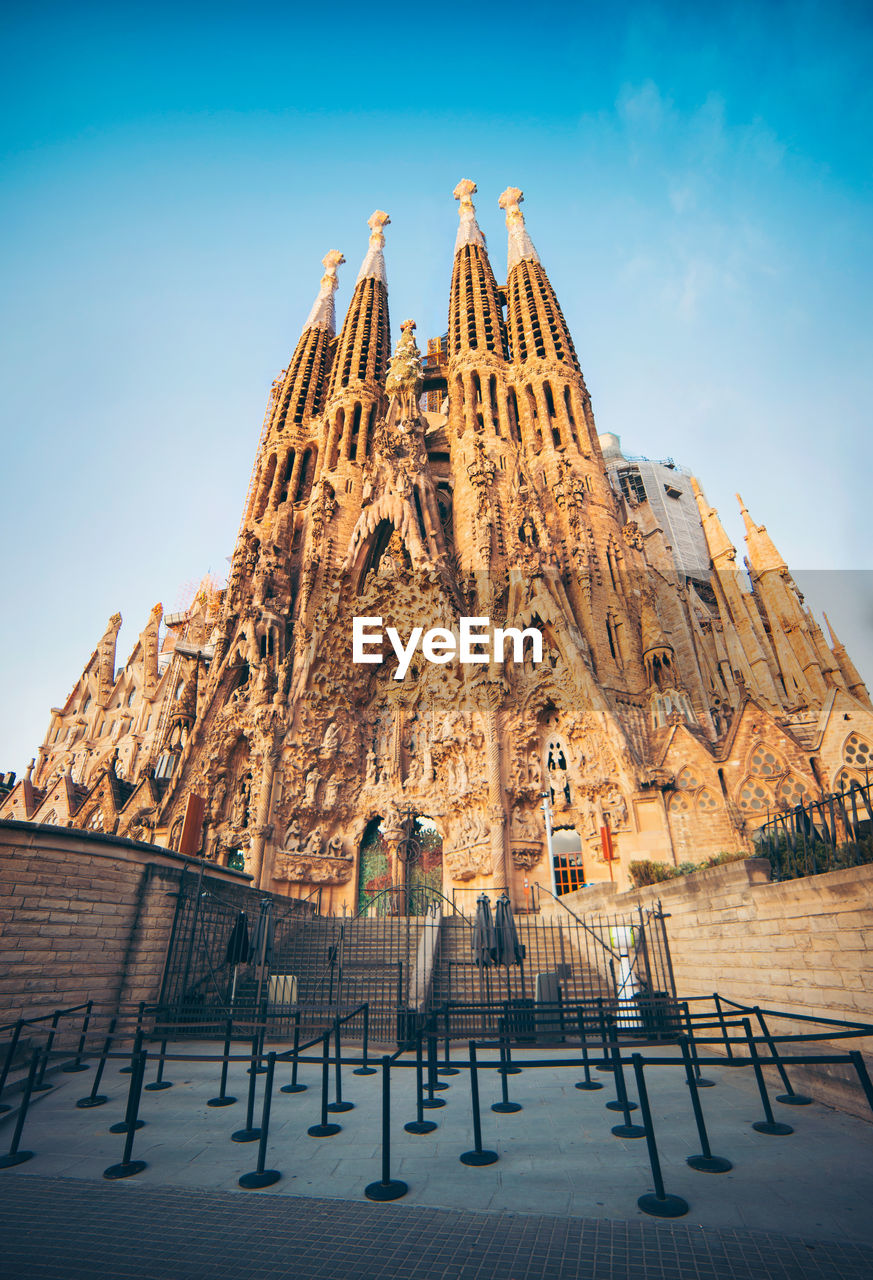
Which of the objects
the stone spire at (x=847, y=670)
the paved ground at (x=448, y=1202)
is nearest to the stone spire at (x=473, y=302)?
the stone spire at (x=847, y=670)

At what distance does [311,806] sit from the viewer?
2253 centimetres

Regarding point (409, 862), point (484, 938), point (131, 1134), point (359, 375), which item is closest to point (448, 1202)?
point (131, 1134)

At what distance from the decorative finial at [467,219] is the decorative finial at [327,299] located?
385 inches

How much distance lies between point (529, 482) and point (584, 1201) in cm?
2674

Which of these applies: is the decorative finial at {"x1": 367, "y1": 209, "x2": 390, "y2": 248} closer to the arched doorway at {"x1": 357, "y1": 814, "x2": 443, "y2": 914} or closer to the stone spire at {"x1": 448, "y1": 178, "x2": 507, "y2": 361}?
the stone spire at {"x1": 448, "y1": 178, "x2": 507, "y2": 361}

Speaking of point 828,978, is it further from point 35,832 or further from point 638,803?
point 638,803

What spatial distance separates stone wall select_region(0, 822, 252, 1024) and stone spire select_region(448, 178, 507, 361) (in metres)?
32.5

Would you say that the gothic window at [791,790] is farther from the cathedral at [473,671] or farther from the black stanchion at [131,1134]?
the black stanchion at [131,1134]

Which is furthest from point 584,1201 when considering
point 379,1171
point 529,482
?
point 529,482

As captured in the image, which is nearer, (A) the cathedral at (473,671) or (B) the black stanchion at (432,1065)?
(B) the black stanchion at (432,1065)

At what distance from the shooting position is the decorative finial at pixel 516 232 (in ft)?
131

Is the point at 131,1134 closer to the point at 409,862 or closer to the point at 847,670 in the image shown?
the point at 409,862

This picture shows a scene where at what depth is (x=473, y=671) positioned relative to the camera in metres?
22.7

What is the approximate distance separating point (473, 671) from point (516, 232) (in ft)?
116
